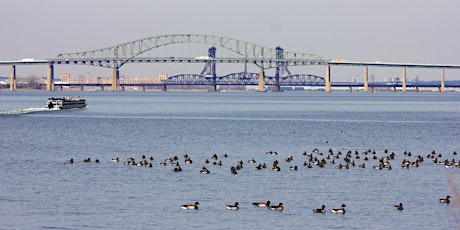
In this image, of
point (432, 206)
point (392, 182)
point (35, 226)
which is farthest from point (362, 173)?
point (35, 226)

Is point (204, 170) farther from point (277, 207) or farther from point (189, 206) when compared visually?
point (277, 207)

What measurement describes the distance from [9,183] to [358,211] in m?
13.2

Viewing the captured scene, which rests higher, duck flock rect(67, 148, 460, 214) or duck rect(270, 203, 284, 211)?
duck flock rect(67, 148, 460, 214)

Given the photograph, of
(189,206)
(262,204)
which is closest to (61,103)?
(262,204)

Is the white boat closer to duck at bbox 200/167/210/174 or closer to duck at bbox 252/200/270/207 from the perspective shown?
duck at bbox 200/167/210/174

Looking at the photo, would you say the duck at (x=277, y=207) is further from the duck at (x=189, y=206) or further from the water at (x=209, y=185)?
the duck at (x=189, y=206)

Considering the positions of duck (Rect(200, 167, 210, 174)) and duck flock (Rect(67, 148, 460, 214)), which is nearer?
duck (Rect(200, 167, 210, 174))

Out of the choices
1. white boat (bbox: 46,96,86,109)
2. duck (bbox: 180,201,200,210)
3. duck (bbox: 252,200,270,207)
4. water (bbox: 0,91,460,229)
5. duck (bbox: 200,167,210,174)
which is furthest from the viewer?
white boat (bbox: 46,96,86,109)

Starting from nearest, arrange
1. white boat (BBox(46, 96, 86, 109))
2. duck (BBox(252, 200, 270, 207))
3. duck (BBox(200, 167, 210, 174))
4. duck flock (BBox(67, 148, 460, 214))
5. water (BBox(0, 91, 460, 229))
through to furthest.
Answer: water (BBox(0, 91, 460, 229))
duck (BBox(252, 200, 270, 207))
duck (BBox(200, 167, 210, 174))
duck flock (BBox(67, 148, 460, 214))
white boat (BBox(46, 96, 86, 109))

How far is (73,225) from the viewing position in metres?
26.5

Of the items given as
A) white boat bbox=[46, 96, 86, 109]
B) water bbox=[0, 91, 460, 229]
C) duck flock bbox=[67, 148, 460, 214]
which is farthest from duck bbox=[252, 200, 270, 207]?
white boat bbox=[46, 96, 86, 109]

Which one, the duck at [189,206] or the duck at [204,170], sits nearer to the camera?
the duck at [189,206]

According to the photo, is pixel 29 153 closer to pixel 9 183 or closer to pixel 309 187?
pixel 9 183

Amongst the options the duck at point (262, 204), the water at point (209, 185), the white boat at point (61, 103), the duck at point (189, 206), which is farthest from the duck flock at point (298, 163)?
the white boat at point (61, 103)
